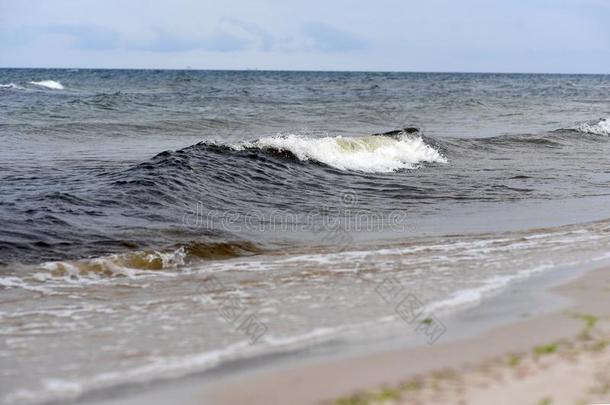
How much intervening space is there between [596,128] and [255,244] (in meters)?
20.7

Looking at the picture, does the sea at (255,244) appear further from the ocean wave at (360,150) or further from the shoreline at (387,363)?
the shoreline at (387,363)

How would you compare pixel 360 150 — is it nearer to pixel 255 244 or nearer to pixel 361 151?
pixel 361 151

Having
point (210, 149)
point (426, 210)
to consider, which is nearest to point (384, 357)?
point (426, 210)

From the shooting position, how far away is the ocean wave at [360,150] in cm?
1647

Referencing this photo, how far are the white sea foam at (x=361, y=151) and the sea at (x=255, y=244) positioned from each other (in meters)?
0.06

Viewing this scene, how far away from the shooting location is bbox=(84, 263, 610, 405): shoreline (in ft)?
13.5

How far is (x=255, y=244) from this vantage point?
866 centimetres

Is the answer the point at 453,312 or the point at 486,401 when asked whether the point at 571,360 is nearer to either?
the point at 486,401

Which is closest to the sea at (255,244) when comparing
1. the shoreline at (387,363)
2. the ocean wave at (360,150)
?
the ocean wave at (360,150)

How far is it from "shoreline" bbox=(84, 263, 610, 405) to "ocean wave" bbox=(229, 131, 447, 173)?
1079 cm

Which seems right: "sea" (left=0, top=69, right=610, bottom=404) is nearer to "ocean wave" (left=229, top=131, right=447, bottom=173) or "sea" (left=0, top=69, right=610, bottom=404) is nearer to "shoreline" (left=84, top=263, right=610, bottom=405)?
"ocean wave" (left=229, top=131, right=447, bottom=173)

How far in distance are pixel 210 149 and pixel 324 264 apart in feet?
28.3

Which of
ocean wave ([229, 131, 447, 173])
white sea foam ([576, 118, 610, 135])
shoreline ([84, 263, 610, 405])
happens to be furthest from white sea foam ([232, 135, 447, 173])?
shoreline ([84, 263, 610, 405])

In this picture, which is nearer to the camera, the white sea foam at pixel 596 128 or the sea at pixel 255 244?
the sea at pixel 255 244
